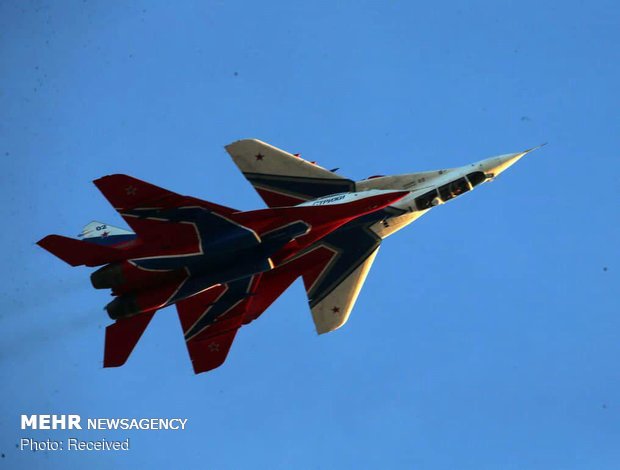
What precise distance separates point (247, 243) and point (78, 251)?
441 centimetres

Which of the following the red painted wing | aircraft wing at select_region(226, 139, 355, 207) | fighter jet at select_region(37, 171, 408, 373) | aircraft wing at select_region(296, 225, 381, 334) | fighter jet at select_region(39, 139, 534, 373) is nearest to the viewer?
the red painted wing

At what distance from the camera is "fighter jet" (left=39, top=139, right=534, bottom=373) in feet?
94.9

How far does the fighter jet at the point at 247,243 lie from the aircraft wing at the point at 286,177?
3cm

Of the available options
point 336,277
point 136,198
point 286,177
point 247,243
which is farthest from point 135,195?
point 336,277

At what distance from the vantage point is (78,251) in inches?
1125

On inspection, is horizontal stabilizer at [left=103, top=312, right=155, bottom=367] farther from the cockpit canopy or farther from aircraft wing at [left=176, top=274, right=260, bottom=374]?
the cockpit canopy

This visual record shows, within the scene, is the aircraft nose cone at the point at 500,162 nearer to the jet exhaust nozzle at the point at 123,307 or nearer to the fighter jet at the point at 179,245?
the fighter jet at the point at 179,245

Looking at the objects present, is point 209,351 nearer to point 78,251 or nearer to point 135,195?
point 78,251

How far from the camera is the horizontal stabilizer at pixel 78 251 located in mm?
28281

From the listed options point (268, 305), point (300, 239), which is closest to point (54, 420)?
point (268, 305)

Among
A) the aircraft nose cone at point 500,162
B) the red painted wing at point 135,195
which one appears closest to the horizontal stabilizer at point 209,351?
the red painted wing at point 135,195

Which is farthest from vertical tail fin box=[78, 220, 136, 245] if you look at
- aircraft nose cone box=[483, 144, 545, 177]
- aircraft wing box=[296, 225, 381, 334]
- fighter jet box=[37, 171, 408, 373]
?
aircraft nose cone box=[483, 144, 545, 177]

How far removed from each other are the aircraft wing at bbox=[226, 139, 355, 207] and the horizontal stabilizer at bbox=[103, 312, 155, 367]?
16.2 feet

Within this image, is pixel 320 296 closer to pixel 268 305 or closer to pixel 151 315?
pixel 268 305
